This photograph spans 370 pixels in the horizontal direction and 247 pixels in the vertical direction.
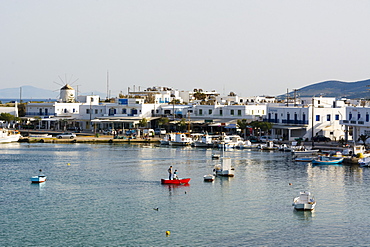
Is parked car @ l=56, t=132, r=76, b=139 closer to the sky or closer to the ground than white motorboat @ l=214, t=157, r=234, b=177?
closer to the sky

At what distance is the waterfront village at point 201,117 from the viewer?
238 ft

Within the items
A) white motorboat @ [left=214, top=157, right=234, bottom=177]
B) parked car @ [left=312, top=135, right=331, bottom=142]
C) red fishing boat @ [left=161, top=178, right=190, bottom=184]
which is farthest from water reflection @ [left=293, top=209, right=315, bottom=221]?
parked car @ [left=312, top=135, right=331, bottom=142]

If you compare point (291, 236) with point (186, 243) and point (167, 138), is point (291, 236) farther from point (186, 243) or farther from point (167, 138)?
point (167, 138)

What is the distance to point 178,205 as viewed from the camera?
34562 millimetres

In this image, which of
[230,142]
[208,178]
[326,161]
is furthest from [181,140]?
[208,178]

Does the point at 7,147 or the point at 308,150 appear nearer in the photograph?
the point at 308,150

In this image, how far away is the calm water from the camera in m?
27.8

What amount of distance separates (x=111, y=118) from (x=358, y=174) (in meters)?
49.5

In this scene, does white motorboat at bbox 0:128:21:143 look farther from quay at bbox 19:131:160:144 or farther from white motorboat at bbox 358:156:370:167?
white motorboat at bbox 358:156:370:167

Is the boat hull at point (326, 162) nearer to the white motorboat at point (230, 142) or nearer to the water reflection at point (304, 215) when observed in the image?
the white motorboat at point (230, 142)

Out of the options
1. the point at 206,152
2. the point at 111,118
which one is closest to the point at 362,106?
the point at 206,152

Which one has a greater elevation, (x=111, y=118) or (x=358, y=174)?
(x=111, y=118)

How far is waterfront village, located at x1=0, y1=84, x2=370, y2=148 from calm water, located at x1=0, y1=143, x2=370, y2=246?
61.0 ft

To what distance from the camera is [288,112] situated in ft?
247
